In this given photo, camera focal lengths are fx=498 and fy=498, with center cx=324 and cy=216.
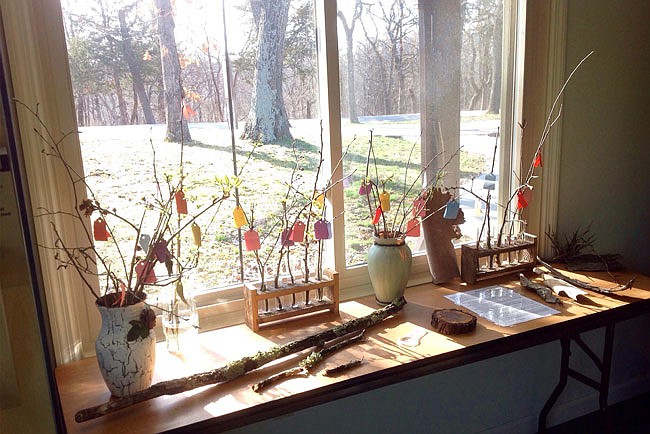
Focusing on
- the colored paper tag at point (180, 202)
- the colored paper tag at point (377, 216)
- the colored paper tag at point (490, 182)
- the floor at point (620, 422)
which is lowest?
the floor at point (620, 422)

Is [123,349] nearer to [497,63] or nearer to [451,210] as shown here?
[451,210]

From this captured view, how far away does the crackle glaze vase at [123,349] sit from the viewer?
1.20 m

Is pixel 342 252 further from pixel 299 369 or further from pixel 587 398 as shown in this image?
pixel 587 398

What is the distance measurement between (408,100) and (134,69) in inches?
39.6

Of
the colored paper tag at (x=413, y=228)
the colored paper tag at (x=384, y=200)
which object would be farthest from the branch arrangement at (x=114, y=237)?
the colored paper tag at (x=413, y=228)

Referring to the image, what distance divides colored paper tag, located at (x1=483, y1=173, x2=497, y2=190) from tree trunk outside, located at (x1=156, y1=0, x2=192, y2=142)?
1.18 metres

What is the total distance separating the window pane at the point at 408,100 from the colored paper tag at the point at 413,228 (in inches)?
1.5

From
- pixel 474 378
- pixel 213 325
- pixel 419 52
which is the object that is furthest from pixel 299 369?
pixel 419 52

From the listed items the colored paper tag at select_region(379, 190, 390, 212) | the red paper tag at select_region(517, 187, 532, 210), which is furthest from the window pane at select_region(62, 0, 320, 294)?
the red paper tag at select_region(517, 187, 532, 210)

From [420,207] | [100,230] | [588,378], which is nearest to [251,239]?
[100,230]

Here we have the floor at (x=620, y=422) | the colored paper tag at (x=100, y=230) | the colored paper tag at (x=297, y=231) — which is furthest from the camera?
the floor at (x=620, y=422)

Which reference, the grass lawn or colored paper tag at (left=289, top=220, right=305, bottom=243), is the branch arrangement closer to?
the grass lawn

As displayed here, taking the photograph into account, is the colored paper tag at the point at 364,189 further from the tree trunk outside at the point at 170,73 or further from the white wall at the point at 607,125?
the white wall at the point at 607,125

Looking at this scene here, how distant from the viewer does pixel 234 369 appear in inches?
52.2
